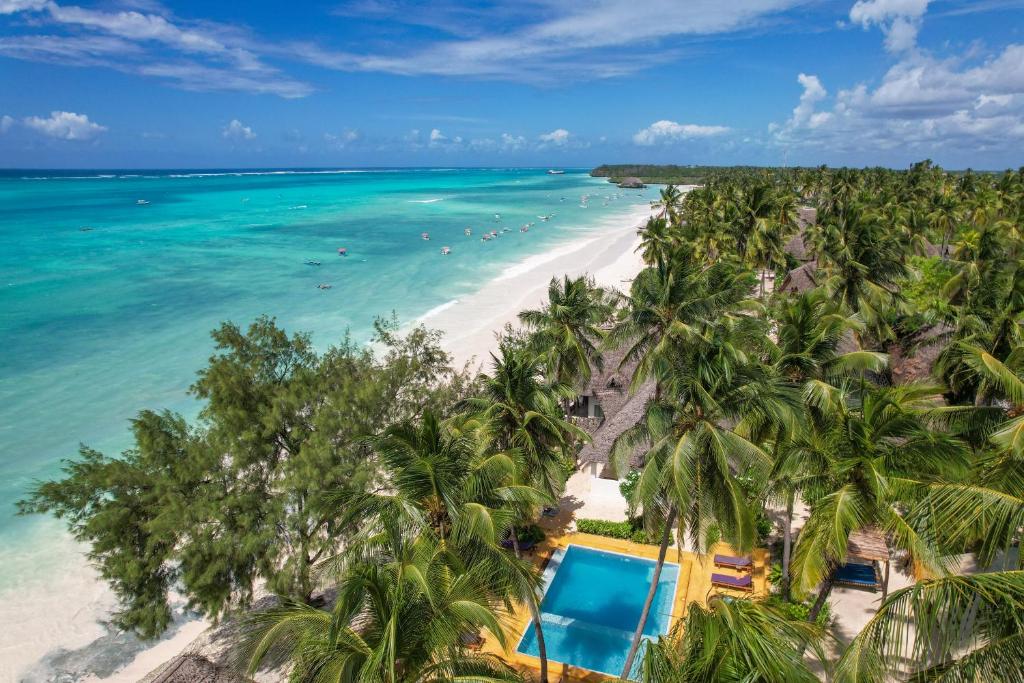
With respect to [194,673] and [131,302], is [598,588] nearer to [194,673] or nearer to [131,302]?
[194,673]

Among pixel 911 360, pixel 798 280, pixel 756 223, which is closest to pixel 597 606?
pixel 911 360

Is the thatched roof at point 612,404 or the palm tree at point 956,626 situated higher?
the palm tree at point 956,626

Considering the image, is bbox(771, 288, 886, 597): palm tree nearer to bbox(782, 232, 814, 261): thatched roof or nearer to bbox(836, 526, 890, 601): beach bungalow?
bbox(836, 526, 890, 601): beach bungalow

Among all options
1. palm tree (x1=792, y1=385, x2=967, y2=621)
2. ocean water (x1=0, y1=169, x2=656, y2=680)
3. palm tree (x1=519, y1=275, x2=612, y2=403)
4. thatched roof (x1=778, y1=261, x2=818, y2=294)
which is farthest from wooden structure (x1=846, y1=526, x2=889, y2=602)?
thatched roof (x1=778, y1=261, x2=818, y2=294)

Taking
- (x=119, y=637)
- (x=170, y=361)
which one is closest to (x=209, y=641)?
(x=119, y=637)

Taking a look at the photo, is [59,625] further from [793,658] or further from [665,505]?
[793,658]

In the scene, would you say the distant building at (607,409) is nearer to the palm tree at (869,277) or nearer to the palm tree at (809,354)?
the palm tree at (809,354)

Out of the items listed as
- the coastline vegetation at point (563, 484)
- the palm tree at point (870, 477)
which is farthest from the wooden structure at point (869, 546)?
the palm tree at point (870, 477)

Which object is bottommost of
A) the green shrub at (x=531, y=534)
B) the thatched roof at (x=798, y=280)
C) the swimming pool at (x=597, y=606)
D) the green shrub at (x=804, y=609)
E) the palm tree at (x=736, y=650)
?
the swimming pool at (x=597, y=606)
